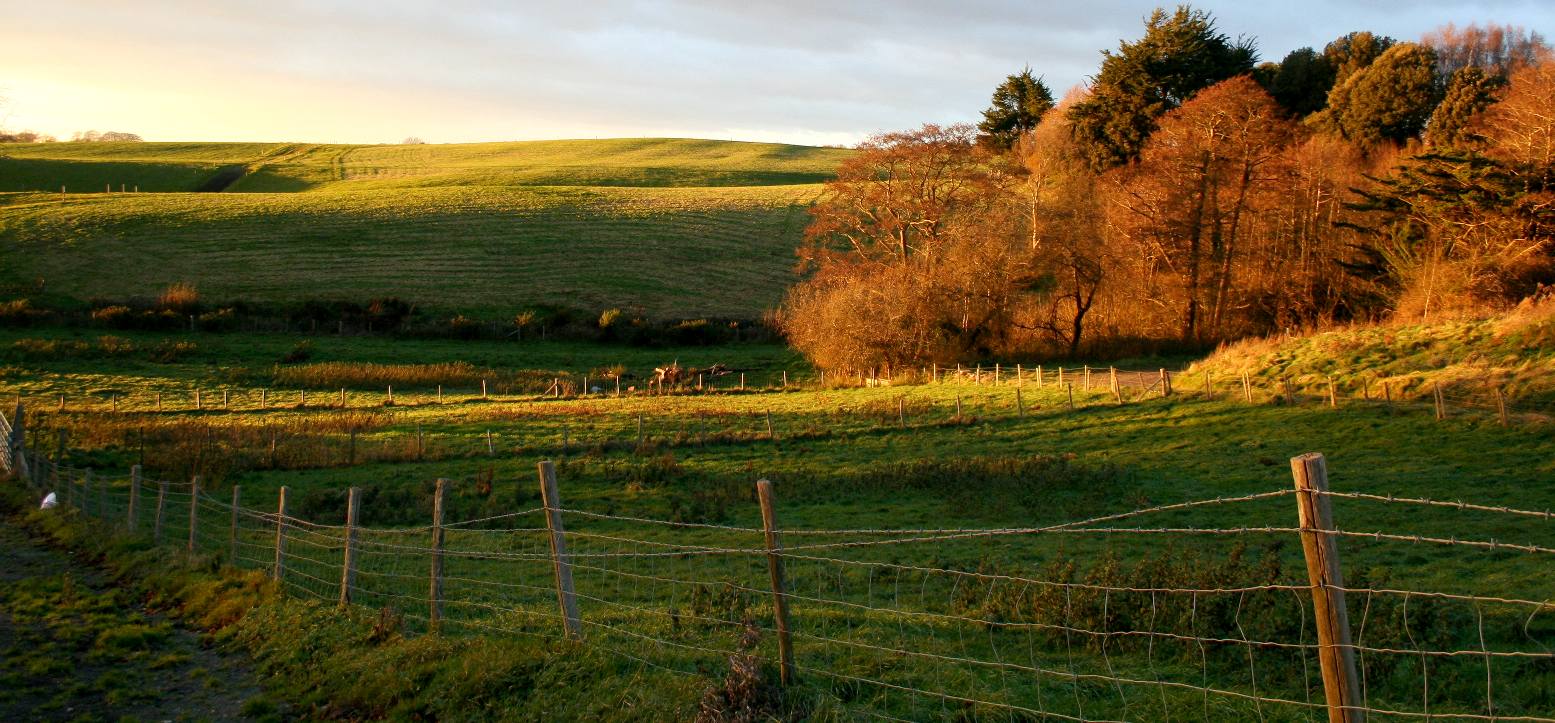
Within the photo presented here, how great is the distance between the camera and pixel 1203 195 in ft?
155

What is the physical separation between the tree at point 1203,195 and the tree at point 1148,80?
38.7 ft

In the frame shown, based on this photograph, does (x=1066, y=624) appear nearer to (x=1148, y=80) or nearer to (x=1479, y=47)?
(x=1148, y=80)

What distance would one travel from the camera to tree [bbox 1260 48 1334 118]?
7325 cm

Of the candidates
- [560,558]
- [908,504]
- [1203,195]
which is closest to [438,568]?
[560,558]

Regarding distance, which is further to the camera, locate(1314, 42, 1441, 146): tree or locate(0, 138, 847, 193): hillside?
locate(0, 138, 847, 193): hillside

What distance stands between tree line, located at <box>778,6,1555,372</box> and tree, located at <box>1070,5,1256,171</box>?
21.9 ft

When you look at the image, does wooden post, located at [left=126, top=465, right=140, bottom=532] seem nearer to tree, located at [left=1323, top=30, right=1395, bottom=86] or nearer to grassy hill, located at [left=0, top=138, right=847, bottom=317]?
grassy hill, located at [left=0, top=138, right=847, bottom=317]

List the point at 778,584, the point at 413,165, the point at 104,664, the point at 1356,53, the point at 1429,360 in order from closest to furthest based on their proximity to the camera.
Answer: the point at 778,584, the point at 104,664, the point at 1429,360, the point at 1356,53, the point at 413,165

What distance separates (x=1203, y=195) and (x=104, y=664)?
46871 mm

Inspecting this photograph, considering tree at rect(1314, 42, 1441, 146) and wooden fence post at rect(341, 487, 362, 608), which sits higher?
tree at rect(1314, 42, 1441, 146)

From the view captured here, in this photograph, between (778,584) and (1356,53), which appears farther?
(1356,53)

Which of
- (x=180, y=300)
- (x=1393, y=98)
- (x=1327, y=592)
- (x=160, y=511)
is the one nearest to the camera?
(x=1327, y=592)

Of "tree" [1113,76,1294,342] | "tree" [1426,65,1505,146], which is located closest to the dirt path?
"tree" [1113,76,1294,342]

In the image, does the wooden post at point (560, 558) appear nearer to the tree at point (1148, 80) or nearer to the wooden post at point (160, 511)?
the wooden post at point (160, 511)
